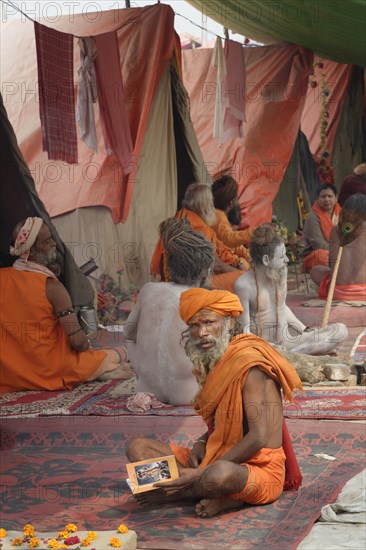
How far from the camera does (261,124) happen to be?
514 inches

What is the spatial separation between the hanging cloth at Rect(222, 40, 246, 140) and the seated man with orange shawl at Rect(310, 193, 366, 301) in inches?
118

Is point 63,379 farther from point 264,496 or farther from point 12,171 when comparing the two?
point 264,496

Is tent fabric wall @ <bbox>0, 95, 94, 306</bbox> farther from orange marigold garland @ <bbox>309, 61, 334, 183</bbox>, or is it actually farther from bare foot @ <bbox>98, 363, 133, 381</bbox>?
orange marigold garland @ <bbox>309, 61, 334, 183</bbox>

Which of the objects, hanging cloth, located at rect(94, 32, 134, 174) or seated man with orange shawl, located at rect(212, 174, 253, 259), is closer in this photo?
hanging cloth, located at rect(94, 32, 134, 174)

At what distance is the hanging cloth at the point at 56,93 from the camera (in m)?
8.16

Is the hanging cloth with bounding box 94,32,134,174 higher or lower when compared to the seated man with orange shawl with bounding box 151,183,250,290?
higher

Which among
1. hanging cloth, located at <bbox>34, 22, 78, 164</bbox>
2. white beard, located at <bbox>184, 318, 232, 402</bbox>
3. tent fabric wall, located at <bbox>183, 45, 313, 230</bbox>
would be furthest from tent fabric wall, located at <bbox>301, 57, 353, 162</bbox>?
white beard, located at <bbox>184, 318, 232, 402</bbox>

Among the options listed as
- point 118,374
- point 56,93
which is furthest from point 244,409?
point 56,93

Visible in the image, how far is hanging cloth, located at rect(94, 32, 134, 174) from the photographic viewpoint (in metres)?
8.97

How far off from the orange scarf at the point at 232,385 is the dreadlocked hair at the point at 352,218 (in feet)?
16.1

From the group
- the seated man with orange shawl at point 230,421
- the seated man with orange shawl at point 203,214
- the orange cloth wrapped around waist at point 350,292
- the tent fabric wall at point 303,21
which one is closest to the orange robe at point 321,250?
the orange cloth wrapped around waist at point 350,292

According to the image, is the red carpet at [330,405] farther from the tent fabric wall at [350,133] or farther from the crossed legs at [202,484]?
the tent fabric wall at [350,133]

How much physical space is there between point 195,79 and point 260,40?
1.23 meters

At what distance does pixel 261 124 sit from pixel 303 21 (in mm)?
2177
